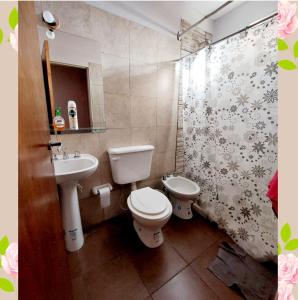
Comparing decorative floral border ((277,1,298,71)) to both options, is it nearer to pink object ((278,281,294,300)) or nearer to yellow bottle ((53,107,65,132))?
pink object ((278,281,294,300))

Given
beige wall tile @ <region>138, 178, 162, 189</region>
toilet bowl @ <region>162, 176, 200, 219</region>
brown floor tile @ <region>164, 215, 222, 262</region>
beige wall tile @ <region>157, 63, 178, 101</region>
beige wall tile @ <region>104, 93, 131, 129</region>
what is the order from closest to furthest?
Result: brown floor tile @ <region>164, 215, 222, 262</region>
beige wall tile @ <region>104, 93, 131, 129</region>
toilet bowl @ <region>162, 176, 200, 219</region>
beige wall tile @ <region>157, 63, 178, 101</region>
beige wall tile @ <region>138, 178, 162, 189</region>

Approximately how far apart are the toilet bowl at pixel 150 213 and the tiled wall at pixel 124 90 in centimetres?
40

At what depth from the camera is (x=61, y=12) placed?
1140mm

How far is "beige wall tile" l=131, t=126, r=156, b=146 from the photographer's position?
164 centimetres

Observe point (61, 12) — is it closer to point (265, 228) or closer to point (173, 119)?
point (173, 119)

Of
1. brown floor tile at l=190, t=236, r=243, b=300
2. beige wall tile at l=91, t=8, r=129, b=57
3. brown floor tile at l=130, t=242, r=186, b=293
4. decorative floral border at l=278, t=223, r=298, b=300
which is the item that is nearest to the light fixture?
beige wall tile at l=91, t=8, r=129, b=57

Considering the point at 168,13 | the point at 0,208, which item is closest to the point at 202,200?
the point at 0,208

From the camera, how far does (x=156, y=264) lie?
A: 3.93 ft

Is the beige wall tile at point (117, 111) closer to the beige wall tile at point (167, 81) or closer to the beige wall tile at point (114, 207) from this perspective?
the beige wall tile at point (167, 81)

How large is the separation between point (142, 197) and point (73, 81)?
1.22m

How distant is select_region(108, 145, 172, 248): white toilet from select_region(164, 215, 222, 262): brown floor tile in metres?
0.17

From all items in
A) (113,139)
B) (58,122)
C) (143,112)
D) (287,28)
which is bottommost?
(113,139)

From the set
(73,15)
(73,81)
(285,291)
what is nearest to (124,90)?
(73,81)

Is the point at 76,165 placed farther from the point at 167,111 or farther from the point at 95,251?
the point at 167,111
